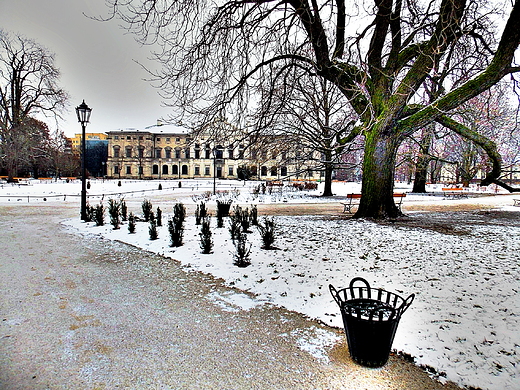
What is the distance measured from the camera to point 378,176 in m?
9.43

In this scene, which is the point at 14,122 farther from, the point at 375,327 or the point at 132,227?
the point at 375,327

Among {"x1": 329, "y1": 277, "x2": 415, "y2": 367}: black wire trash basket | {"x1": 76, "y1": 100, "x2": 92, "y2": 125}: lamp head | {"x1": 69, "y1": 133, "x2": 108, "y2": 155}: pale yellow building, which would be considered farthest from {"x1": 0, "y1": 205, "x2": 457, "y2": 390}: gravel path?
{"x1": 69, "y1": 133, "x2": 108, "y2": 155}: pale yellow building

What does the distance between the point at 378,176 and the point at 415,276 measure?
5292 mm

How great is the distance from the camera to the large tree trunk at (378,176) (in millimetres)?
9227

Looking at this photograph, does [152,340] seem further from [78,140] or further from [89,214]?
[78,140]

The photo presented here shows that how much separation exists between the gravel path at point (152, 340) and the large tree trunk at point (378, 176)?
640 cm

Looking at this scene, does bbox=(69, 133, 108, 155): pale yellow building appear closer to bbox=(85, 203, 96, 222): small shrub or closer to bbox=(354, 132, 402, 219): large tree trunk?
bbox=(85, 203, 96, 222): small shrub

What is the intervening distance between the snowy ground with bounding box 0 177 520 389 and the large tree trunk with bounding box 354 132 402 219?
102 cm

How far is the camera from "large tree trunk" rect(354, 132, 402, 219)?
363 inches

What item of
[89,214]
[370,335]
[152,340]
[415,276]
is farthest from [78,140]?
[370,335]

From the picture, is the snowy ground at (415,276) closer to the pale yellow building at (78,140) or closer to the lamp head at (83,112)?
the lamp head at (83,112)

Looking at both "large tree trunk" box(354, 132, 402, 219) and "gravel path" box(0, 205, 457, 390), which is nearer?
"gravel path" box(0, 205, 457, 390)

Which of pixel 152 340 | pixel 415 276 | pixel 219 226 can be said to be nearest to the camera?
pixel 152 340

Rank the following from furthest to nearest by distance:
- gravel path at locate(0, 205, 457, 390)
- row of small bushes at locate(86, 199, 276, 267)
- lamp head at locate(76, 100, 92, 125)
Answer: lamp head at locate(76, 100, 92, 125) → row of small bushes at locate(86, 199, 276, 267) → gravel path at locate(0, 205, 457, 390)
